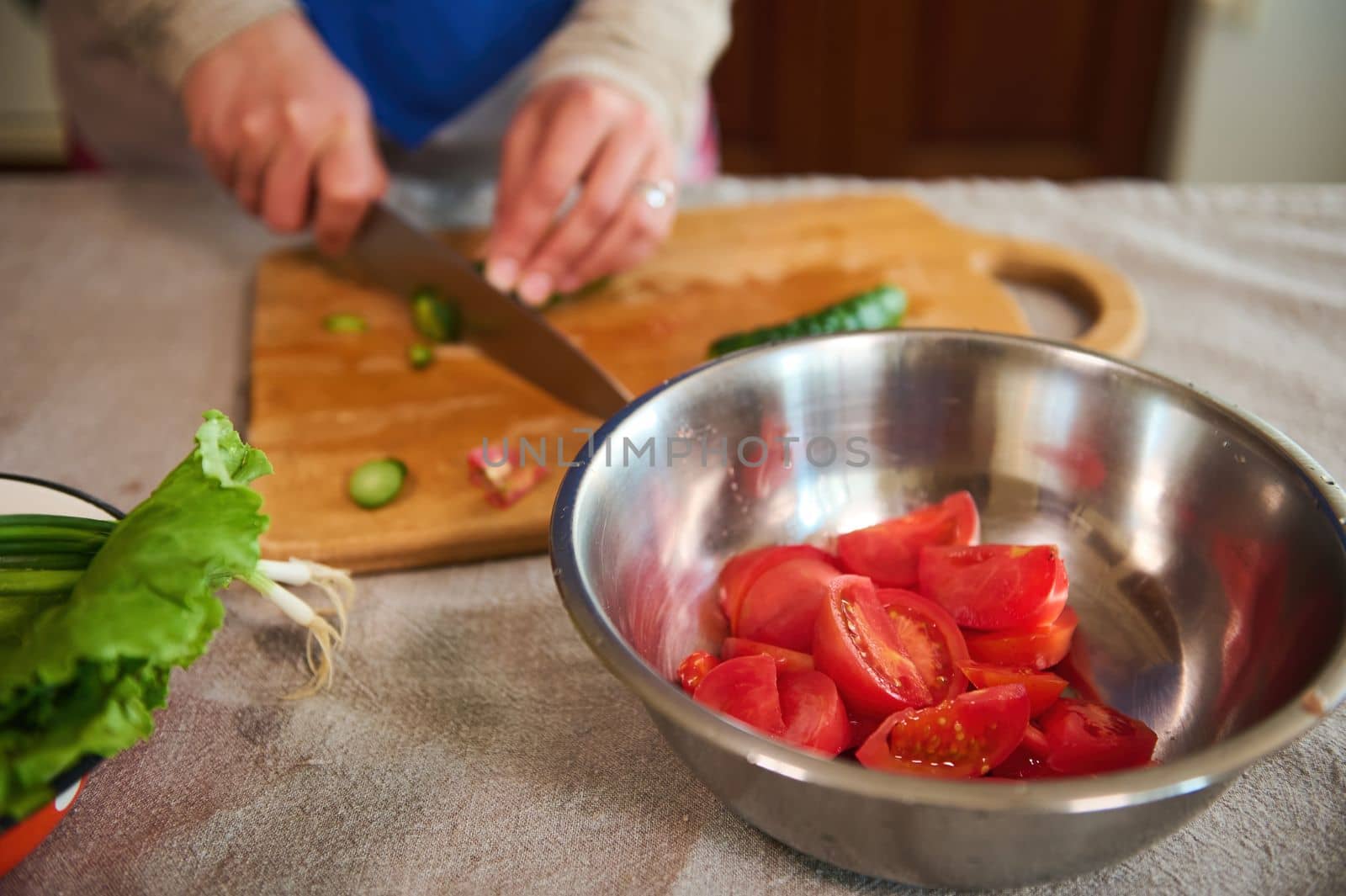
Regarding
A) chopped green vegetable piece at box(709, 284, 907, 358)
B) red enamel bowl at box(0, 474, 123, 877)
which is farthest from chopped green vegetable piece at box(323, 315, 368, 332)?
red enamel bowl at box(0, 474, 123, 877)

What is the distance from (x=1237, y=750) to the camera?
2.13ft

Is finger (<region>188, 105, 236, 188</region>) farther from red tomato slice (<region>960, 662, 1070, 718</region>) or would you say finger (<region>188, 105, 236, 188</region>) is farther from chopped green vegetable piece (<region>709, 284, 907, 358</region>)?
red tomato slice (<region>960, 662, 1070, 718</region>)

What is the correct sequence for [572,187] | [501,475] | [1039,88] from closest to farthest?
1. [501,475]
2. [572,187]
3. [1039,88]

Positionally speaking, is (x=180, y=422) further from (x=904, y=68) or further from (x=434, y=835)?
(x=904, y=68)

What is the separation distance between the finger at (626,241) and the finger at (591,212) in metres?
0.01

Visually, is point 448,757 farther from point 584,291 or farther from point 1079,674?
point 584,291

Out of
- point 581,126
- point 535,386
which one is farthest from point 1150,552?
point 581,126

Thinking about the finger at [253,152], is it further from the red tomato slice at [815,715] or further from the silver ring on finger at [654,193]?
the red tomato slice at [815,715]

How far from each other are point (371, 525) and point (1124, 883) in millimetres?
876

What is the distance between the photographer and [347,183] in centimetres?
175

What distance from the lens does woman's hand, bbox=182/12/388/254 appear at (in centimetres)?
176

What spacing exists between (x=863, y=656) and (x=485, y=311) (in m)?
0.93

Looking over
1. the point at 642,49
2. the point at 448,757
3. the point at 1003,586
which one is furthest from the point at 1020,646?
the point at 642,49

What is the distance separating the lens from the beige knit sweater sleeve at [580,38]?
180cm
